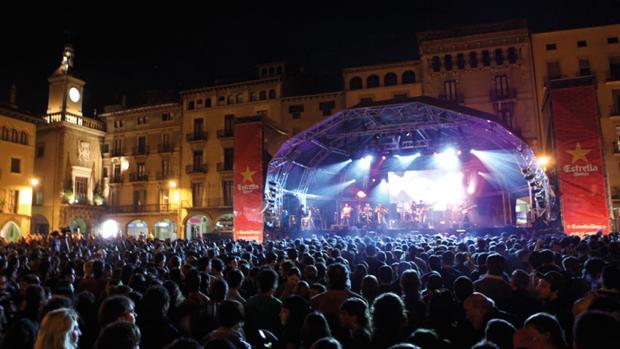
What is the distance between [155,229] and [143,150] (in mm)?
8213

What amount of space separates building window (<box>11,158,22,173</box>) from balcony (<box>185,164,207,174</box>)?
45.0 ft

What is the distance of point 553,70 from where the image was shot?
35.1m

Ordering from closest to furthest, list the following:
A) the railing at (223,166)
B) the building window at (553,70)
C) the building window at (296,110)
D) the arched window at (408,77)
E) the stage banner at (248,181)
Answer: the stage banner at (248,181) → the building window at (553,70) → the arched window at (408,77) → the building window at (296,110) → the railing at (223,166)

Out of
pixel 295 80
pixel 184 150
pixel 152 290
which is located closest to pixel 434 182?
pixel 295 80

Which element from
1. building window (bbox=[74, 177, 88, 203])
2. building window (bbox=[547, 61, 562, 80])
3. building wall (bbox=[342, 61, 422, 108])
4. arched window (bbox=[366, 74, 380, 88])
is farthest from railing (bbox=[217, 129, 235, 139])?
building window (bbox=[547, 61, 562, 80])

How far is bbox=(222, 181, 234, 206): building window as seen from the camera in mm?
41938

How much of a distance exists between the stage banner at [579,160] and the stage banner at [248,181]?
1481 cm

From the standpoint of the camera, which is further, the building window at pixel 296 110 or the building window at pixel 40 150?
the building window at pixel 40 150

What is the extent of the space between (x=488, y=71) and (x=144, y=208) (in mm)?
33961

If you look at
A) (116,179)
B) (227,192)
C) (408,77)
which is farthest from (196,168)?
(408,77)

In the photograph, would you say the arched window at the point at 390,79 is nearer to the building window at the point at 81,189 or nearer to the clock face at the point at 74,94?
→ the clock face at the point at 74,94

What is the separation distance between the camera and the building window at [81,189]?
43.5 metres

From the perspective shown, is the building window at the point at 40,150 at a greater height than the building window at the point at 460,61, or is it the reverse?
the building window at the point at 460,61

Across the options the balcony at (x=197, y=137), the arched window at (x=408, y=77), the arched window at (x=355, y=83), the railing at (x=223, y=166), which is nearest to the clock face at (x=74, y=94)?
the balcony at (x=197, y=137)
